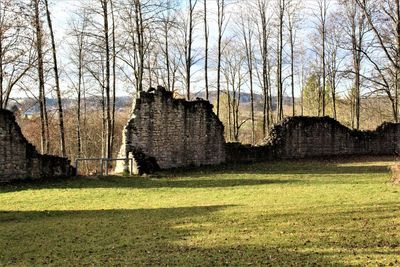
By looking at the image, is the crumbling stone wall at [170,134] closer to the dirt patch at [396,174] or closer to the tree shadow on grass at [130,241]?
the tree shadow on grass at [130,241]

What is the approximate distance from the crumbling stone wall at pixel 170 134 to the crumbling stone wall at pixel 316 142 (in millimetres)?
1532

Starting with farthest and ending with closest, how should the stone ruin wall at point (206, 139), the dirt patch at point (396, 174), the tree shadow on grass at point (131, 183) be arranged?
the stone ruin wall at point (206, 139) < the tree shadow on grass at point (131, 183) < the dirt patch at point (396, 174)

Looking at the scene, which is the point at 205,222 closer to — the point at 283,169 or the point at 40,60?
the point at 283,169

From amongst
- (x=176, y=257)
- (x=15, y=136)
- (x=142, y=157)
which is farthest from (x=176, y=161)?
(x=176, y=257)

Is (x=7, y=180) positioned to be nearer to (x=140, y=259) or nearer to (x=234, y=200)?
(x=234, y=200)

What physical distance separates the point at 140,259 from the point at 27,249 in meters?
2.48

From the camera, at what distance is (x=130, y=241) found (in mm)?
8914

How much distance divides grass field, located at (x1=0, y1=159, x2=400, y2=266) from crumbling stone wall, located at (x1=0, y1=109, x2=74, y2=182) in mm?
1034

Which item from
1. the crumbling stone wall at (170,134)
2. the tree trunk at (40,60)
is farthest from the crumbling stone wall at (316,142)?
the tree trunk at (40,60)

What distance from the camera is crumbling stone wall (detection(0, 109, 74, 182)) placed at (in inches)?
745

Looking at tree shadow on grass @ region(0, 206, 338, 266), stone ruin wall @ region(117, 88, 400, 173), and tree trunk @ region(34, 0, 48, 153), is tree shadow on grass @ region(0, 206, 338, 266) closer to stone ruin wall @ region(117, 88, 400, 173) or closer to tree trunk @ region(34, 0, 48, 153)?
stone ruin wall @ region(117, 88, 400, 173)

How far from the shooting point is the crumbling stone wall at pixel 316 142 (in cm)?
2681

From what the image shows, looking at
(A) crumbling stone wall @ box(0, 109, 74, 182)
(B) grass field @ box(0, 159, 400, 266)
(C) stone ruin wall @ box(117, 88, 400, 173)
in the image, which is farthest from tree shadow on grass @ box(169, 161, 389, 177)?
(A) crumbling stone wall @ box(0, 109, 74, 182)

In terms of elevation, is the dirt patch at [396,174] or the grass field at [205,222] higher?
the dirt patch at [396,174]
